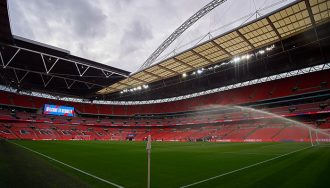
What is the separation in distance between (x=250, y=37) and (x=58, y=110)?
50150 mm

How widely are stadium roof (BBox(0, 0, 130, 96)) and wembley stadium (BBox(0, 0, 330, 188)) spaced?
0.19 metres

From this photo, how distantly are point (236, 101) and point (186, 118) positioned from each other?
14905 millimetres

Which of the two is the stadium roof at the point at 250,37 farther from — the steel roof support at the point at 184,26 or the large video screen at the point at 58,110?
the large video screen at the point at 58,110

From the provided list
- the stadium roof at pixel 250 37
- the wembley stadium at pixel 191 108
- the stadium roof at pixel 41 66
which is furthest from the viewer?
the stadium roof at pixel 41 66

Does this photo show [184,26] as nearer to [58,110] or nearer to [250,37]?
[250,37]

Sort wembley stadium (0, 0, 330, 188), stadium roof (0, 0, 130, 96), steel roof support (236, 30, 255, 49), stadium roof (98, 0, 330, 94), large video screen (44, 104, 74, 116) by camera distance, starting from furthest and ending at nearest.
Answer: large video screen (44, 104, 74, 116), stadium roof (0, 0, 130, 96), steel roof support (236, 30, 255, 49), stadium roof (98, 0, 330, 94), wembley stadium (0, 0, 330, 188)

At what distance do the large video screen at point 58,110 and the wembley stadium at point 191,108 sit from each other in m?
0.26

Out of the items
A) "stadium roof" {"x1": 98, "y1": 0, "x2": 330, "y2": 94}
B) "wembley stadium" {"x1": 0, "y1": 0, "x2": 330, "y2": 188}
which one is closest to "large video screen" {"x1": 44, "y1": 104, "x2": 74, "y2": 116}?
"wembley stadium" {"x1": 0, "y1": 0, "x2": 330, "y2": 188}

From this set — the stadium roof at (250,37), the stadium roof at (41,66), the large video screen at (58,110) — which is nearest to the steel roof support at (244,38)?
the stadium roof at (250,37)

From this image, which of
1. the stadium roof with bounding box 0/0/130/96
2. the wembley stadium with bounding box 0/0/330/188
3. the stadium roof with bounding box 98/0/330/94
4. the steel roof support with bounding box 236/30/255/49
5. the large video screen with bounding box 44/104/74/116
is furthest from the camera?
the large video screen with bounding box 44/104/74/116

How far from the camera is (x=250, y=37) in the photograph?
25.7m

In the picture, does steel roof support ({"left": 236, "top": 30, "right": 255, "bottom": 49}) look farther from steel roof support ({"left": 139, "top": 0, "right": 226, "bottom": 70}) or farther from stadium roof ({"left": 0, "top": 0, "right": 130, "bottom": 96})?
stadium roof ({"left": 0, "top": 0, "right": 130, "bottom": 96})

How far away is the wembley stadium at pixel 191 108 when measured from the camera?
28.7 feet

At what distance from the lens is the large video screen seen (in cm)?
5116
